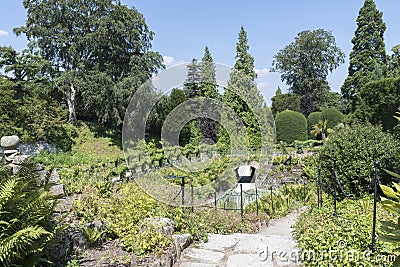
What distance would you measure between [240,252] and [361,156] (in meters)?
3.64

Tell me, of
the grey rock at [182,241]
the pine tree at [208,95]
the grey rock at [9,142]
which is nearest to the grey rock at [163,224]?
the grey rock at [182,241]

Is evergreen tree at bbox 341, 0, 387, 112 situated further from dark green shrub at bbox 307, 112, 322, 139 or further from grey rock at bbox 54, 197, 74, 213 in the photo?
grey rock at bbox 54, 197, 74, 213

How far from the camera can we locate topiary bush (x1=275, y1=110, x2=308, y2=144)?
17984 millimetres

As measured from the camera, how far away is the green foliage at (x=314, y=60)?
1093 inches

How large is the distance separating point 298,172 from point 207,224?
6.98 metres

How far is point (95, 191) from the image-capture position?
4953mm

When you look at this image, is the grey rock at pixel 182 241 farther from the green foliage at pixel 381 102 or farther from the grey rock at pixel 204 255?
the green foliage at pixel 381 102

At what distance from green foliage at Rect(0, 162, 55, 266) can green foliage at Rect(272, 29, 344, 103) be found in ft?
90.6

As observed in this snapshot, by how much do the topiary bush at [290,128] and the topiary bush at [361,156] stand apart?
11768mm

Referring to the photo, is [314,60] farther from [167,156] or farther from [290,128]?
[167,156]

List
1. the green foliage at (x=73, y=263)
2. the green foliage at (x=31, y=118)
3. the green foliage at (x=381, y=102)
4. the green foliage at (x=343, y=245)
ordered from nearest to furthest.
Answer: the green foliage at (x=343, y=245) → the green foliage at (x=73, y=263) → the green foliage at (x=381, y=102) → the green foliage at (x=31, y=118)

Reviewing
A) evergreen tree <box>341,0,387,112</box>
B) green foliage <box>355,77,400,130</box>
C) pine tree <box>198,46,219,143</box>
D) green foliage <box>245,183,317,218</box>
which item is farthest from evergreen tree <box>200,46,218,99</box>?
evergreen tree <box>341,0,387,112</box>

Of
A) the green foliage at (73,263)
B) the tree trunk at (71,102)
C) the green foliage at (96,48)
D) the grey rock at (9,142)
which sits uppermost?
the green foliage at (96,48)

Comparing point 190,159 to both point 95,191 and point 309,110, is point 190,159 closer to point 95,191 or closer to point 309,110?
point 95,191
